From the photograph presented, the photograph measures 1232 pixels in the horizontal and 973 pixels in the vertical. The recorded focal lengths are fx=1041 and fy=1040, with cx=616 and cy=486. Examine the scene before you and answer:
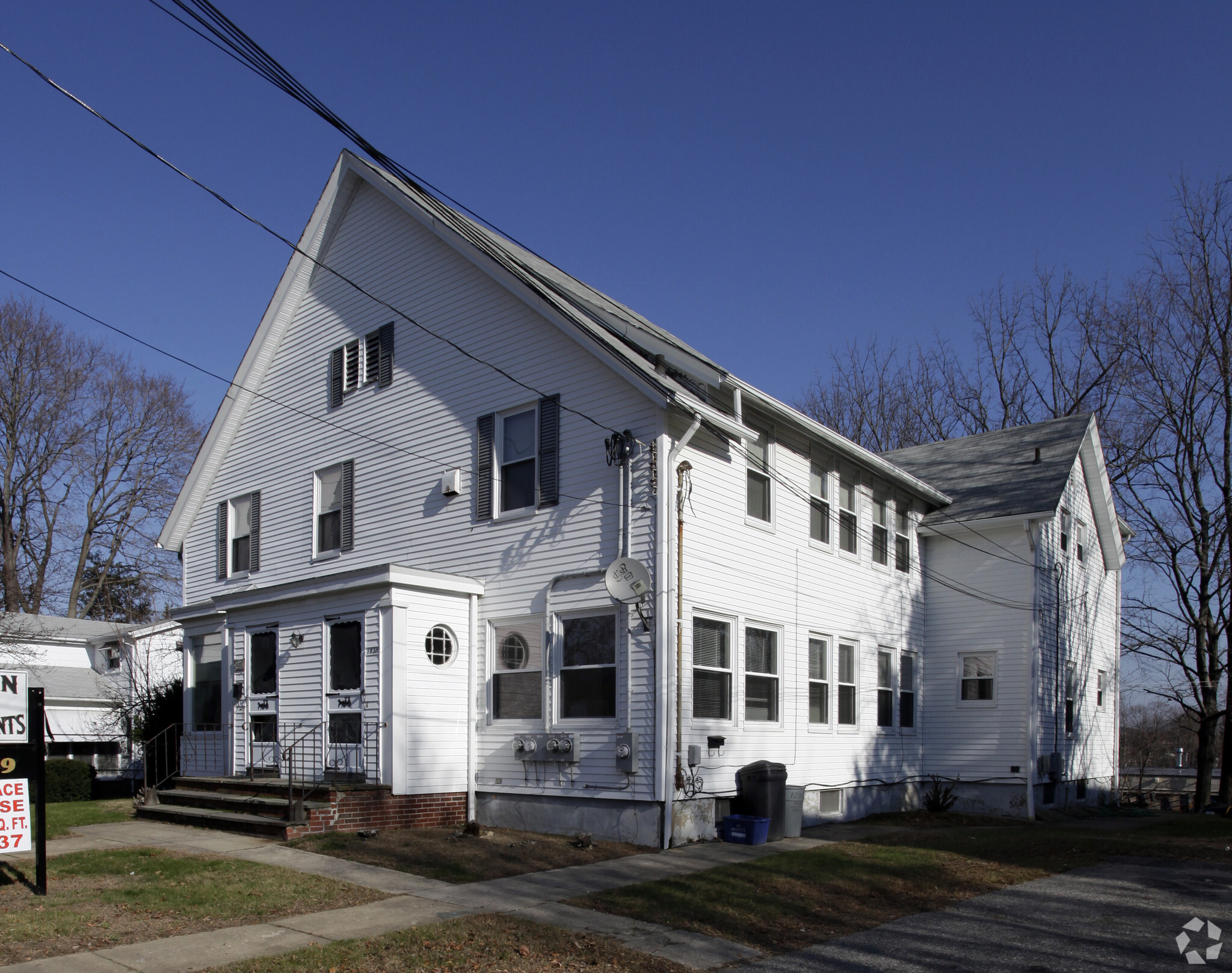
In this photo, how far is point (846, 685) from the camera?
55.6 ft

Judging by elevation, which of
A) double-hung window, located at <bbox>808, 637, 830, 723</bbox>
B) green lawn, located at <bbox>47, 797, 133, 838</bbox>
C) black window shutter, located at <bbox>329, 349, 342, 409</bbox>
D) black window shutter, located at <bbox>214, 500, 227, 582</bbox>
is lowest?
green lawn, located at <bbox>47, 797, 133, 838</bbox>

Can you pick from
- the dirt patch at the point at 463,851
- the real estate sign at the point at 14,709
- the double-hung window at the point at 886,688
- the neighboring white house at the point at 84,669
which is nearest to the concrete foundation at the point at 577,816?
the dirt patch at the point at 463,851

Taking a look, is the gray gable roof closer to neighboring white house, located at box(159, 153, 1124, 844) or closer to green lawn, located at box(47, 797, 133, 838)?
neighboring white house, located at box(159, 153, 1124, 844)

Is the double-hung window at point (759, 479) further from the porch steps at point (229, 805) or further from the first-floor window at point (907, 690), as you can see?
the porch steps at point (229, 805)

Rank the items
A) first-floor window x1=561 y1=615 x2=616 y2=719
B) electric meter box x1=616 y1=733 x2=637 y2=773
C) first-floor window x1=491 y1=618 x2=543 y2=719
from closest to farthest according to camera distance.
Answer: electric meter box x1=616 y1=733 x2=637 y2=773
first-floor window x1=561 y1=615 x2=616 y2=719
first-floor window x1=491 y1=618 x2=543 y2=719

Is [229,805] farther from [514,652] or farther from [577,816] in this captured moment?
[577,816]

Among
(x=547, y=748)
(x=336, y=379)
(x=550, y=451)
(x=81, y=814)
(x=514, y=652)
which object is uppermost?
(x=336, y=379)

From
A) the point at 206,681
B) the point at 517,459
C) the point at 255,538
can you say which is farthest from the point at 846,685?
the point at 255,538

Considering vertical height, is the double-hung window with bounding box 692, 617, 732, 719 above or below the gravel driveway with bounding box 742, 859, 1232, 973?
above

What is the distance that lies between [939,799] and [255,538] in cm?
1297

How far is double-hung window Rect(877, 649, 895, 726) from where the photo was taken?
17953mm

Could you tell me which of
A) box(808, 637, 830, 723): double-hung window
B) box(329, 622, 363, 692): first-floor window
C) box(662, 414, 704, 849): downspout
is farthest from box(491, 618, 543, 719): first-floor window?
box(808, 637, 830, 723): double-hung window

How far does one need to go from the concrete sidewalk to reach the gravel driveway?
803 millimetres

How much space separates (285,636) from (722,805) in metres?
6.78
